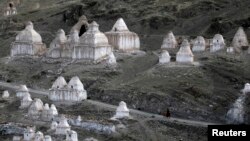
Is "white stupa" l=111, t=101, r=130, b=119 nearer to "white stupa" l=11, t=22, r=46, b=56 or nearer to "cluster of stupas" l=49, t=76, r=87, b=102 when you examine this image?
"cluster of stupas" l=49, t=76, r=87, b=102

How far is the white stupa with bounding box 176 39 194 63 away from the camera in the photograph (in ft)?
441

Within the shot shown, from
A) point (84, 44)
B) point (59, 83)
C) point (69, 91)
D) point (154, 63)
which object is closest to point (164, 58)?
point (154, 63)

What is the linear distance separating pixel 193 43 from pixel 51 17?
48.8 m

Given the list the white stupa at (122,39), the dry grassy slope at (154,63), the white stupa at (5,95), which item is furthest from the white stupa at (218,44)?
the white stupa at (5,95)

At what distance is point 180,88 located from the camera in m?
126

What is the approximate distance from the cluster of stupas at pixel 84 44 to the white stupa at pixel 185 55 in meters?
9.80

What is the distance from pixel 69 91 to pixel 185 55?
16.4m

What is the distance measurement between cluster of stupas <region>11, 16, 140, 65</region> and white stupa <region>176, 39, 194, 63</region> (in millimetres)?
9796

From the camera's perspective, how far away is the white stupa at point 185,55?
134m

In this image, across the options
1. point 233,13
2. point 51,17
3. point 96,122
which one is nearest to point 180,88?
point 96,122

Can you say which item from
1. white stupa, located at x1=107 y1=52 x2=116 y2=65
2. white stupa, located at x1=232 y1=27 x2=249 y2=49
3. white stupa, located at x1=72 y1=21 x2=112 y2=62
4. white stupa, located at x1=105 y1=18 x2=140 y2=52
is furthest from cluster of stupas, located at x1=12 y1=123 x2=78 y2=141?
white stupa, located at x1=105 y1=18 x2=140 y2=52

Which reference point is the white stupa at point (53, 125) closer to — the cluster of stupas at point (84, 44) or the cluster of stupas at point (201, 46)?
the cluster of stupas at point (201, 46)

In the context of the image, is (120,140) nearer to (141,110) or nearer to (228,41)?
(141,110)

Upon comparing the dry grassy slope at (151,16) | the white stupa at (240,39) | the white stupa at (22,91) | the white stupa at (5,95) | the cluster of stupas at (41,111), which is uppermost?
the dry grassy slope at (151,16)
